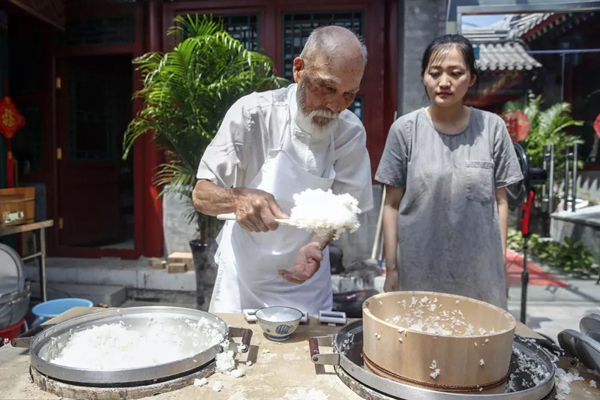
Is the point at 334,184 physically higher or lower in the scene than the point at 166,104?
lower

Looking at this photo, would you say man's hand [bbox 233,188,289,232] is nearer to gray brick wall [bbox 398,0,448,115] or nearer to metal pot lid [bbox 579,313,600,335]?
metal pot lid [bbox 579,313,600,335]

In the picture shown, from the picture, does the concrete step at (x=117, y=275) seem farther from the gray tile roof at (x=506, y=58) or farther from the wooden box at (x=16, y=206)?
the gray tile roof at (x=506, y=58)

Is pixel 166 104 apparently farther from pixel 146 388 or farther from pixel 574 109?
pixel 574 109

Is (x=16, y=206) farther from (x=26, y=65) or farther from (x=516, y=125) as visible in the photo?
(x=516, y=125)

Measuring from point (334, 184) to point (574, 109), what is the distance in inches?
326

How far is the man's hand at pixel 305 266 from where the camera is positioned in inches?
63.2

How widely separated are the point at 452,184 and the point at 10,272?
322cm

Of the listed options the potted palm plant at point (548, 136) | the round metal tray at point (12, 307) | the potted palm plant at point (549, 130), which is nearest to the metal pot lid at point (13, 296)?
the round metal tray at point (12, 307)

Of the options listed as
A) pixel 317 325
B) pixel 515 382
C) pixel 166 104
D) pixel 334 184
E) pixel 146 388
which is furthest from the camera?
pixel 166 104

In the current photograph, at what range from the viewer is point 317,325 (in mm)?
1609

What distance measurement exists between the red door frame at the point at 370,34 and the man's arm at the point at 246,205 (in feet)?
13.2

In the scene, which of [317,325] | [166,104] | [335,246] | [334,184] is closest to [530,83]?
[335,246]

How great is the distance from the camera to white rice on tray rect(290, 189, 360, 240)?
144cm

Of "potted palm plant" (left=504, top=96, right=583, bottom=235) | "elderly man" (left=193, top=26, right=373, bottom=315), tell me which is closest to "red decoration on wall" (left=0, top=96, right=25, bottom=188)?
"elderly man" (left=193, top=26, right=373, bottom=315)
